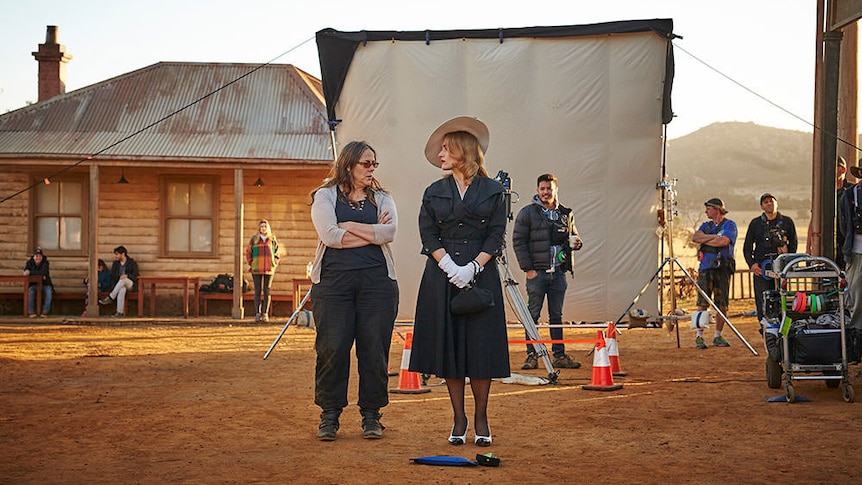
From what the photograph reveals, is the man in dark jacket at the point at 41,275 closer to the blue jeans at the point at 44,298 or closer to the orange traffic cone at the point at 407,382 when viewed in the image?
the blue jeans at the point at 44,298

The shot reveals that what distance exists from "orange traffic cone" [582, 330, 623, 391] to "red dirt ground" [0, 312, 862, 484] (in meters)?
0.17

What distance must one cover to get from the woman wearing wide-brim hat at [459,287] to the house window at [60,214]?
654 inches

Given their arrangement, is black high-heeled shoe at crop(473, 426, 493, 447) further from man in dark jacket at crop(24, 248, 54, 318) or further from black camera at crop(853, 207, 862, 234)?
man in dark jacket at crop(24, 248, 54, 318)

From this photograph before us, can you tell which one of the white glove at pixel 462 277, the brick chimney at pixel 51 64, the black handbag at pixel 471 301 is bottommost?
the black handbag at pixel 471 301

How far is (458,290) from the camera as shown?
7035 mm

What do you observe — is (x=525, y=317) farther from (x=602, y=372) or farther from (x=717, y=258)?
(x=717, y=258)

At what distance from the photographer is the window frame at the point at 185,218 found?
22.1m

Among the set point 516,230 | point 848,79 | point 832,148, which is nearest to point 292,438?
point 516,230

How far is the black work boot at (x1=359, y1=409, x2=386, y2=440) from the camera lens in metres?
7.47

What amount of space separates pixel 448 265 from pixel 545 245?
4.73 m

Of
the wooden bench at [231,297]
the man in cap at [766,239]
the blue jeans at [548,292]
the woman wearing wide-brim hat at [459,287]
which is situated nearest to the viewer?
the woman wearing wide-brim hat at [459,287]

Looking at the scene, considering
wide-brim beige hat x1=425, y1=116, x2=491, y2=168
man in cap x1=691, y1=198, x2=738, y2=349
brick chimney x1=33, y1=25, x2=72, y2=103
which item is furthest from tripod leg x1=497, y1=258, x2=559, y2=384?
brick chimney x1=33, y1=25, x2=72, y2=103

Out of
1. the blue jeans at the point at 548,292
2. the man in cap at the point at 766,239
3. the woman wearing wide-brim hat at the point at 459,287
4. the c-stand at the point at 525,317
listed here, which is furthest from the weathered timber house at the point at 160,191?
the woman wearing wide-brim hat at the point at 459,287

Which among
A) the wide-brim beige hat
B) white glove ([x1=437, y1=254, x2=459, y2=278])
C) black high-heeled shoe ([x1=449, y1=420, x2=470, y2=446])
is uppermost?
the wide-brim beige hat
